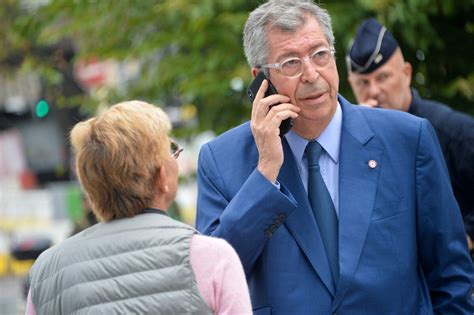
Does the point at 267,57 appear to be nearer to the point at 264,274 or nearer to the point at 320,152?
the point at 320,152

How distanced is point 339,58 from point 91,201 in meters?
3.73

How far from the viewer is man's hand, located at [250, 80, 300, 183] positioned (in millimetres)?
3701

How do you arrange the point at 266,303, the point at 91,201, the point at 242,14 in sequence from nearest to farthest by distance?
the point at 91,201, the point at 266,303, the point at 242,14

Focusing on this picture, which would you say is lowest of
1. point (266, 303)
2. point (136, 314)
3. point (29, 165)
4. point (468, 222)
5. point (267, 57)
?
point (29, 165)

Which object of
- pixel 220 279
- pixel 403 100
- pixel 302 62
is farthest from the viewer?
pixel 403 100

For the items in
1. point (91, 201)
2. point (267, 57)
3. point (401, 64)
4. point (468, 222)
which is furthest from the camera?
point (401, 64)

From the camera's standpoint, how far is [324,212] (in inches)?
151

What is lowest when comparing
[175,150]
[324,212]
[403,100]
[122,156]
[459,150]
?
[459,150]

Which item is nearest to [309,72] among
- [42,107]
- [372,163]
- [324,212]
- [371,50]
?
[372,163]

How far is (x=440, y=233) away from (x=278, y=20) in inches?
38.2

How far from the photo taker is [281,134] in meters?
3.83

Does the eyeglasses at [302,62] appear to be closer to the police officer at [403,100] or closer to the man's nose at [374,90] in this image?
the police officer at [403,100]

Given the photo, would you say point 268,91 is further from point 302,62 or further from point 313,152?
point 313,152

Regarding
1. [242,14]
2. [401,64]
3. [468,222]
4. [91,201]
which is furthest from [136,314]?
[242,14]
